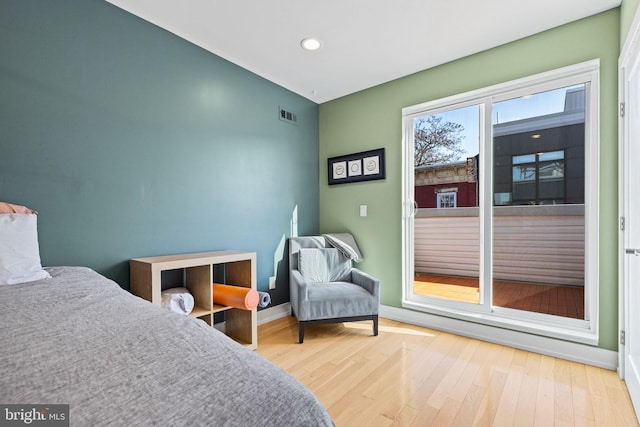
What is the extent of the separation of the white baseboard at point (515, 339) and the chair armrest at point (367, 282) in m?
0.52

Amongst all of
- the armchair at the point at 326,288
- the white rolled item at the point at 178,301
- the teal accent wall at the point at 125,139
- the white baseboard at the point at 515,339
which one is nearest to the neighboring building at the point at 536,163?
the white baseboard at the point at 515,339

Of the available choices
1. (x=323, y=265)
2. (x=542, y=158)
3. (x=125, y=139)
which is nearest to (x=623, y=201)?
(x=542, y=158)

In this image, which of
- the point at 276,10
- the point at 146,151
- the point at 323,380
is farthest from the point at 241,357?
the point at 276,10

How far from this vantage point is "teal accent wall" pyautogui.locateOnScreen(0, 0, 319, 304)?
64.0 inches

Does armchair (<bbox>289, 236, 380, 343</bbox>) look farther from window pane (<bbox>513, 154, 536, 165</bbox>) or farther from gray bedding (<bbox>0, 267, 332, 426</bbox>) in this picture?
gray bedding (<bbox>0, 267, 332, 426</bbox>)

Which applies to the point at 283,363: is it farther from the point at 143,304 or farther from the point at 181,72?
the point at 181,72

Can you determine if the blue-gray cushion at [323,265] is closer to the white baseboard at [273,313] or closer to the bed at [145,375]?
the white baseboard at [273,313]

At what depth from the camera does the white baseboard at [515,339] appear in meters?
2.03

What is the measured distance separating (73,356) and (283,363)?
1.73 m

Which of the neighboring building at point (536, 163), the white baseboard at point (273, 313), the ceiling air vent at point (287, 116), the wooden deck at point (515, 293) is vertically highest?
the ceiling air vent at point (287, 116)

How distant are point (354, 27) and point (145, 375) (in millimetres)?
2460

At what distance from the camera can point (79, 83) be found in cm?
179

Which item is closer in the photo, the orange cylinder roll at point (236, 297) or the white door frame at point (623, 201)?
the white door frame at point (623, 201)

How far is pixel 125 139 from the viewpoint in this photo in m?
1.99
